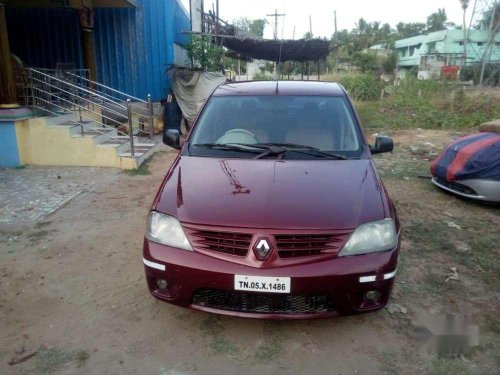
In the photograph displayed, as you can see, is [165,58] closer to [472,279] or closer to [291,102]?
[291,102]

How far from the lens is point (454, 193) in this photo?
548 cm

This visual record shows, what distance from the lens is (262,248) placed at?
2.29 metres

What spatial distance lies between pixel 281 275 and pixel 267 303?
263 millimetres

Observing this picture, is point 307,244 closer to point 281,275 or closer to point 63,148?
point 281,275

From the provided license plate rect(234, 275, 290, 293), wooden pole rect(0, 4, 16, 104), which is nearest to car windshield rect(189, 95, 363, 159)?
license plate rect(234, 275, 290, 293)

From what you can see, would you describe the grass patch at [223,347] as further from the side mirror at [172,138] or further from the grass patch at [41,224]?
the grass patch at [41,224]

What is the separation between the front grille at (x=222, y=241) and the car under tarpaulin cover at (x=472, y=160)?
13.2 ft

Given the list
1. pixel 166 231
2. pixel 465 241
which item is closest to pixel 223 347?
pixel 166 231

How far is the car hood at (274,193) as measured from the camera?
2.40 m

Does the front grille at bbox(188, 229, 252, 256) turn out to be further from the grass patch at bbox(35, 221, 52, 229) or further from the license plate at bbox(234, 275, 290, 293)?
the grass patch at bbox(35, 221, 52, 229)

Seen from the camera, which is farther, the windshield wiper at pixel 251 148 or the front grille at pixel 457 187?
the front grille at pixel 457 187

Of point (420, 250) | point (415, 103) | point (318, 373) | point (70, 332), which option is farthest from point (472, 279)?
point (415, 103)

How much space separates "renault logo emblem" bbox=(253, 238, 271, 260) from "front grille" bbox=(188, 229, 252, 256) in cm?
6

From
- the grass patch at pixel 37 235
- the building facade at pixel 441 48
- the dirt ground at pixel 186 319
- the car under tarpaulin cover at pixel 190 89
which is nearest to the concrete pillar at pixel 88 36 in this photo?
the car under tarpaulin cover at pixel 190 89
